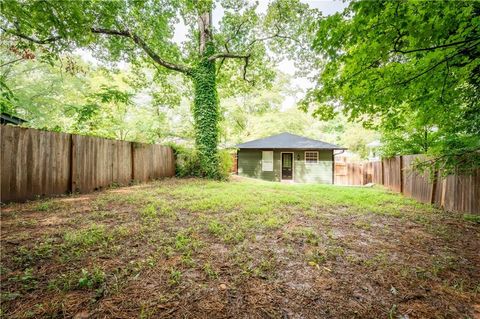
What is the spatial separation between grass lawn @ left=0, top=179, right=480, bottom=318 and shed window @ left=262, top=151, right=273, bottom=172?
1233 centimetres

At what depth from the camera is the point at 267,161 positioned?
1653 cm

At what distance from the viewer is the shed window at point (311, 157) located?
16.0 meters

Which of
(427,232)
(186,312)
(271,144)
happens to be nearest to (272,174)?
(271,144)

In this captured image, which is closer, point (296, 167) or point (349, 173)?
point (296, 167)

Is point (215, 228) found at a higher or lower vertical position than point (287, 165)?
lower

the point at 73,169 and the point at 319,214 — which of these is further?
the point at 73,169

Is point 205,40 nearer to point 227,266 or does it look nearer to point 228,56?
point 228,56

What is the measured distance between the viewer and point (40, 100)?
18922 millimetres

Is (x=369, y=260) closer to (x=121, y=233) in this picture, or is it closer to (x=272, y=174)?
(x=121, y=233)

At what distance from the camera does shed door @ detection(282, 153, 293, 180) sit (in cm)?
1675

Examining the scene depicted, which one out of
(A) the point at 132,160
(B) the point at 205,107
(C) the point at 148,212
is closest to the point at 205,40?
(B) the point at 205,107

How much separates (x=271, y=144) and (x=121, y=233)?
1397 cm

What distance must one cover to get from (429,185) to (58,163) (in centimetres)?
1023

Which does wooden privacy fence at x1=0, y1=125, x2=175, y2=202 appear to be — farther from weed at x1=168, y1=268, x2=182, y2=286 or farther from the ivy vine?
weed at x1=168, y1=268, x2=182, y2=286
